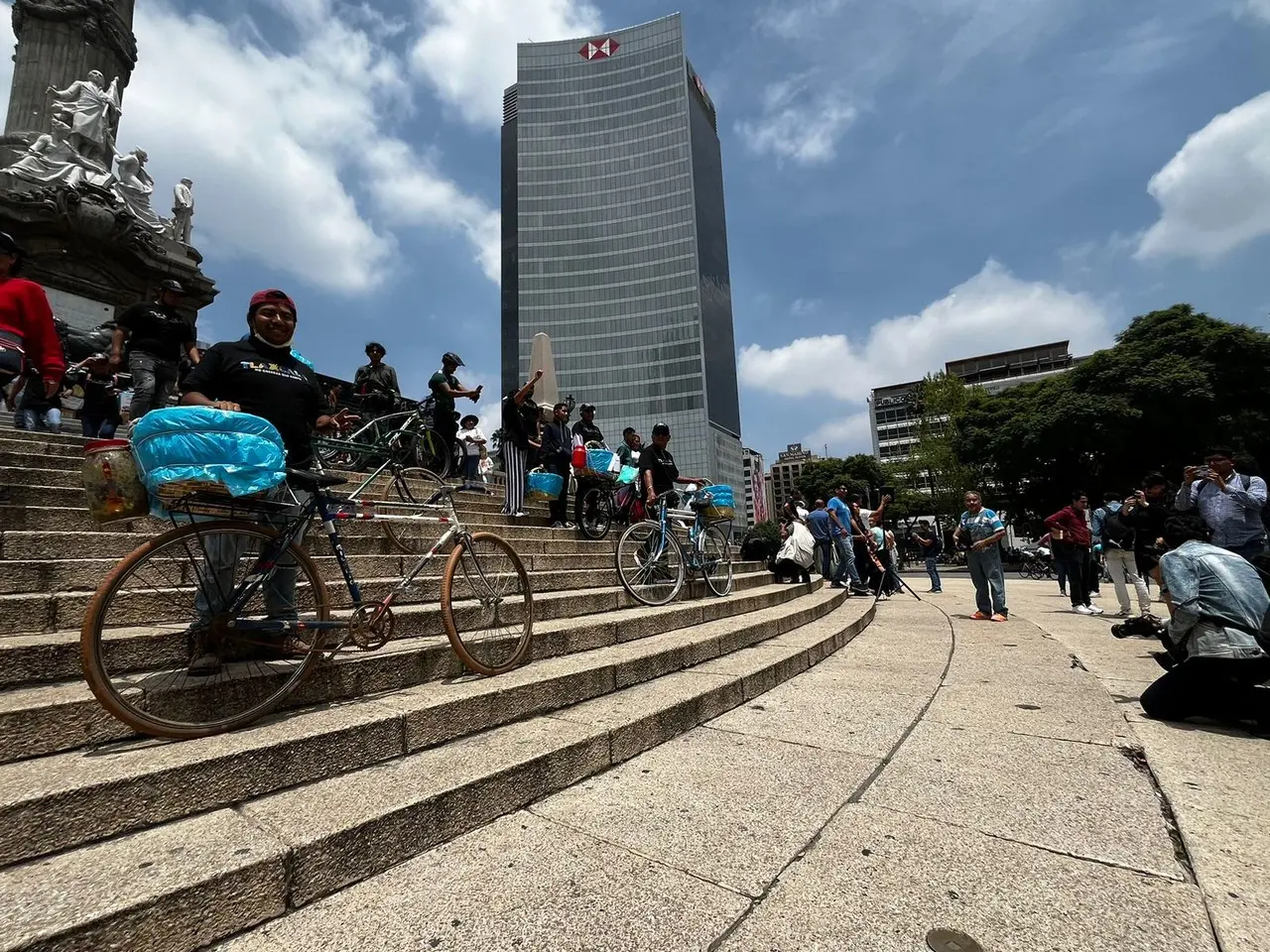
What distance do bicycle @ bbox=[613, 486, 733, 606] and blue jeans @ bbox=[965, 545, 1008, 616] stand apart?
3.79 m

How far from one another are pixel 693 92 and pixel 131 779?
429ft

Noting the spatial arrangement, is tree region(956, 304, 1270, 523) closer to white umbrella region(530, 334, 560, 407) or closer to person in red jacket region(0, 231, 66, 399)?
white umbrella region(530, 334, 560, 407)

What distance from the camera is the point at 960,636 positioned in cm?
610

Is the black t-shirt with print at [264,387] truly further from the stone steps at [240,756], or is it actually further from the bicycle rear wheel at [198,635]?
the stone steps at [240,756]

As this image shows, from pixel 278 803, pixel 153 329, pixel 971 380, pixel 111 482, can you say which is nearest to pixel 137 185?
pixel 153 329

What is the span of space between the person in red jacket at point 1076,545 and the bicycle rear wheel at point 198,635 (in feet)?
31.2

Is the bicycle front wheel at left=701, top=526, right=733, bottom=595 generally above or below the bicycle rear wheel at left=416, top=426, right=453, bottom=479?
below

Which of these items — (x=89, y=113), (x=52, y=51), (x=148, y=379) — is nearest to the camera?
(x=148, y=379)

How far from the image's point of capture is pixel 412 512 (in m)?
3.77

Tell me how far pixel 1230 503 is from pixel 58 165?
2048 centimetres

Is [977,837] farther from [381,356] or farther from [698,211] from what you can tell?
[698,211]

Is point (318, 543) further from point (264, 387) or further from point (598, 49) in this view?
point (598, 49)

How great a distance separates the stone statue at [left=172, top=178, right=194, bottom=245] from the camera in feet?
46.6

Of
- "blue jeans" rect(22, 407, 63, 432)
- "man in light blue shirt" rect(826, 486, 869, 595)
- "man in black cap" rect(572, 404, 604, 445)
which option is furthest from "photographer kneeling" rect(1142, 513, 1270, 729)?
"blue jeans" rect(22, 407, 63, 432)
